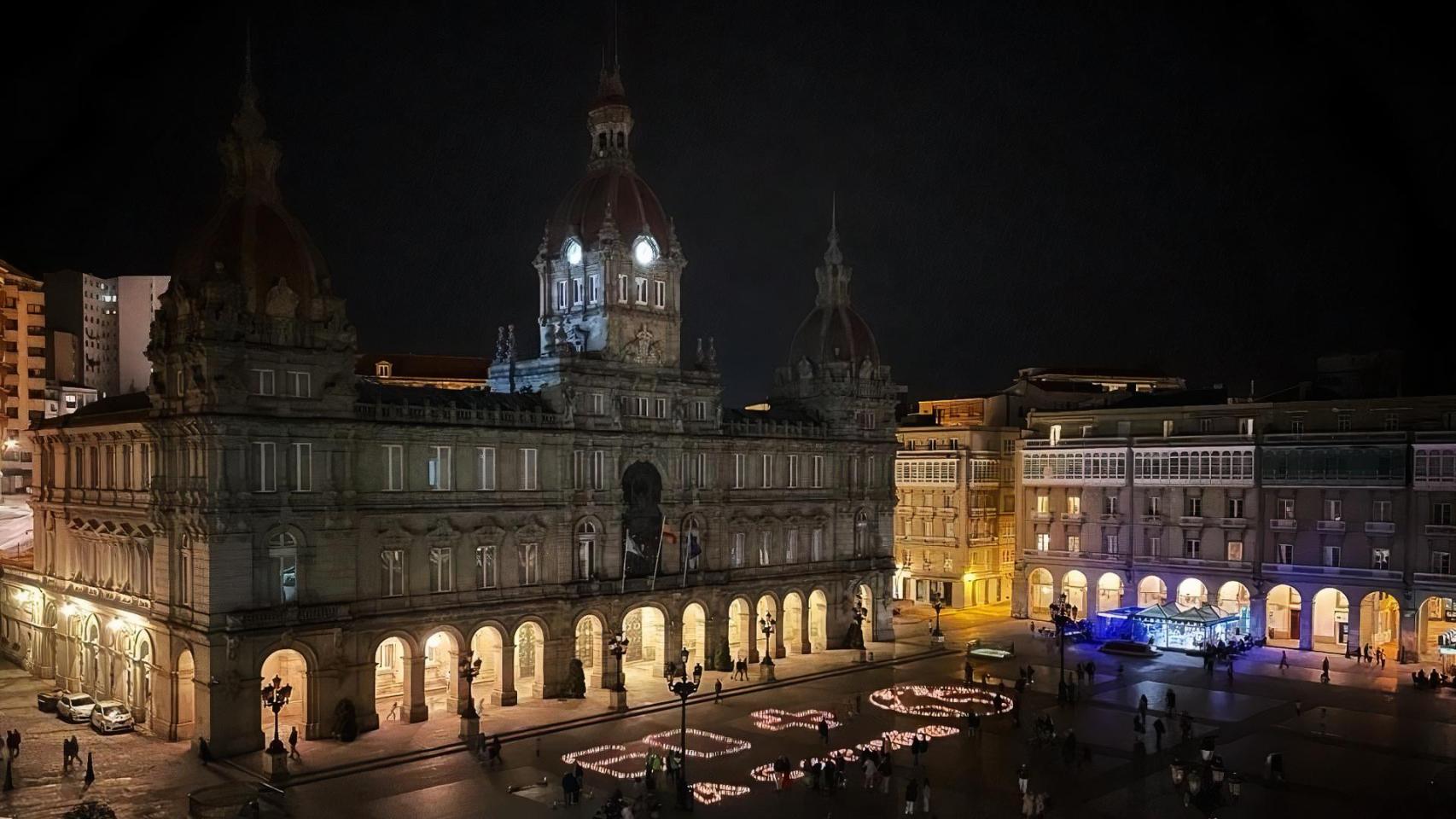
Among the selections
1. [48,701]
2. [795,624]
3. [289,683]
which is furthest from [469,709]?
[795,624]

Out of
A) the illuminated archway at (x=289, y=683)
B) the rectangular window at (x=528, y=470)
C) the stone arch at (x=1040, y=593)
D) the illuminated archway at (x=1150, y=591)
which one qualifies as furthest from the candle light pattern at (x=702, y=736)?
the stone arch at (x=1040, y=593)

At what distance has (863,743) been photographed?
5312cm

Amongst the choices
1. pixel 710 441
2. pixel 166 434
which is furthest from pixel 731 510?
pixel 166 434

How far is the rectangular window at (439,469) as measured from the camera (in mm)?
59500

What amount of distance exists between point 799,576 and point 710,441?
12.2m

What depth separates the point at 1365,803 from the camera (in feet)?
143

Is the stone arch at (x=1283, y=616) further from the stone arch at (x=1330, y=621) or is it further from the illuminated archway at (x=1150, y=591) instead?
the illuminated archway at (x=1150, y=591)

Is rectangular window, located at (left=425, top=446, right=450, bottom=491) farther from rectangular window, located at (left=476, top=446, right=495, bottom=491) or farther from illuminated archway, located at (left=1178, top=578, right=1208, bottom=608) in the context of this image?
illuminated archway, located at (left=1178, top=578, right=1208, bottom=608)

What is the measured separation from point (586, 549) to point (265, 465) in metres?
19.5

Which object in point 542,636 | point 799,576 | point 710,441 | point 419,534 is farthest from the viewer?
point 799,576

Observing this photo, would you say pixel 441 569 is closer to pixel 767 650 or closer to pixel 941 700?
pixel 767 650

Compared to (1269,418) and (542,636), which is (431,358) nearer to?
(542,636)

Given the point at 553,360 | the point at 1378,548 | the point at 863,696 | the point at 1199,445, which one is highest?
the point at 553,360

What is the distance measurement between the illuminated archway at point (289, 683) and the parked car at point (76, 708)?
882cm
